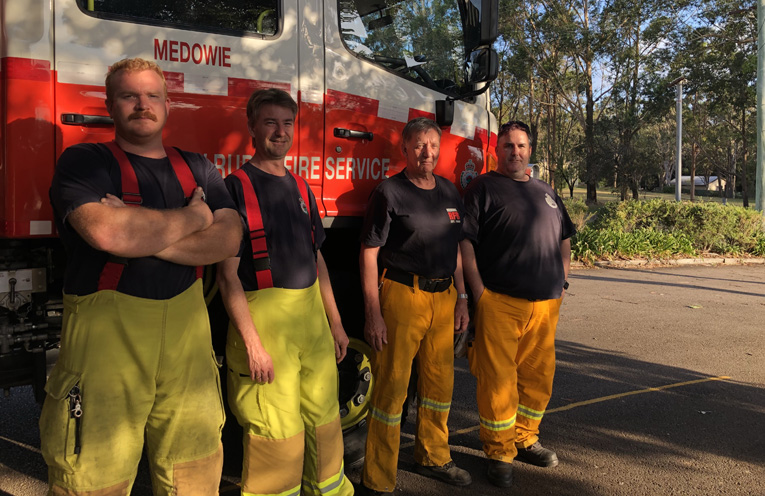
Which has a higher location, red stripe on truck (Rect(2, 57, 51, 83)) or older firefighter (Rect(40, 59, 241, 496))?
red stripe on truck (Rect(2, 57, 51, 83))

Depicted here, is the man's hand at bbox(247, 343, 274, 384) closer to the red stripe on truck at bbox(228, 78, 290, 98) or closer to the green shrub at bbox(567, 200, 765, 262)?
the red stripe on truck at bbox(228, 78, 290, 98)

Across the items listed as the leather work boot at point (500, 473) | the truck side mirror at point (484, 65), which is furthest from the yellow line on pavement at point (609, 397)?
the truck side mirror at point (484, 65)

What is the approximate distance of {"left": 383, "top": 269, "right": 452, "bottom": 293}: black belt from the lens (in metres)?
3.25

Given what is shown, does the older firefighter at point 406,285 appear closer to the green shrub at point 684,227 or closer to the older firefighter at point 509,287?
the older firefighter at point 509,287

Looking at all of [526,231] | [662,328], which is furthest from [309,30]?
[662,328]

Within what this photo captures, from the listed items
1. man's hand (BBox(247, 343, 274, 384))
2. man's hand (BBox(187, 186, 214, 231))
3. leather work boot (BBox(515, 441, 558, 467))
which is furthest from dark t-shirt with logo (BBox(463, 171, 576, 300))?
man's hand (BBox(187, 186, 214, 231))

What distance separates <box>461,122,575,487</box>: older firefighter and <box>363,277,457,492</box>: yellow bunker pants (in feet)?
0.96

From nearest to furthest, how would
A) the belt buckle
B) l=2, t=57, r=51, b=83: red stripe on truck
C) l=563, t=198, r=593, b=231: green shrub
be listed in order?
1. l=2, t=57, r=51, b=83: red stripe on truck
2. the belt buckle
3. l=563, t=198, r=593, b=231: green shrub

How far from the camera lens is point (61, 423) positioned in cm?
208

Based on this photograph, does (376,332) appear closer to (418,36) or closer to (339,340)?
(339,340)

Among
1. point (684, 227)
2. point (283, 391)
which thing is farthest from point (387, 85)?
point (684, 227)

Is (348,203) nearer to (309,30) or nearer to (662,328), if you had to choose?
(309,30)

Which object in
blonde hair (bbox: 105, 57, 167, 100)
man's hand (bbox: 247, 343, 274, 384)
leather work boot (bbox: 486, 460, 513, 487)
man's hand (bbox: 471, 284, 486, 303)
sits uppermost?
blonde hair (bbox: 105, 57, 167, 100)

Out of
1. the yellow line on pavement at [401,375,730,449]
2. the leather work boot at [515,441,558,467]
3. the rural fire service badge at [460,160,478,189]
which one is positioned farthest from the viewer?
the yellow line on pavement at [401,375,730,449]
